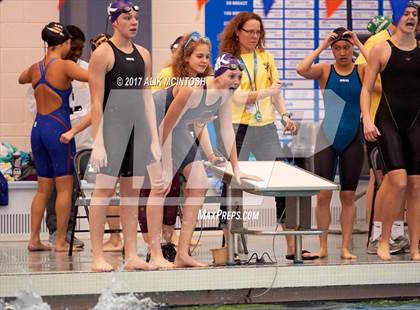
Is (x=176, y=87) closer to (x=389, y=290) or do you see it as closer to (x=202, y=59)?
(x=202, y=59)

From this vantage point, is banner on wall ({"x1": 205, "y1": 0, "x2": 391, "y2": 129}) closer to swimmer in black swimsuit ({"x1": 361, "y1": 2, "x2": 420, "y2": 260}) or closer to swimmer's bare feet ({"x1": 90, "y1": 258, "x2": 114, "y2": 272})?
swimmer in black swimsuit ({"x1": 361, "y1": 2, "x2": 420, "y2": 260})

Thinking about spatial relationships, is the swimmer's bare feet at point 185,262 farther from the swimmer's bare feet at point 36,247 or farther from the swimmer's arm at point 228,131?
the swimmer's bare feet at point 36,247

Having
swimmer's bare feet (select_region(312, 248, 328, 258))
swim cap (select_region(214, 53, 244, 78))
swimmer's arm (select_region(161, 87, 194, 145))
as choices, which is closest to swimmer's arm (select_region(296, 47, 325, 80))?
swim cap (select_region(214, 53, 244, 78))

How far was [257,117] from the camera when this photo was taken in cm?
786

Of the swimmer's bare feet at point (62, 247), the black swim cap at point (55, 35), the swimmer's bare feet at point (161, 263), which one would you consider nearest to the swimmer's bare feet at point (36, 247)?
the swimmer's bare feet at point (62, 247)

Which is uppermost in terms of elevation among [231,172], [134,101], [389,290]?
[134,101]

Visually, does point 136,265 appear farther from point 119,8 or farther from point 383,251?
point 383,251

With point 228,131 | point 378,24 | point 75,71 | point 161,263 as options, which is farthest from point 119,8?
point 378,24

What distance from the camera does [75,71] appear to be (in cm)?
829

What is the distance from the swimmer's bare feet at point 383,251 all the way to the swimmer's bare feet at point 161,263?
146 cm

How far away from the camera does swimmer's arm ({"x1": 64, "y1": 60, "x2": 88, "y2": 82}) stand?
8234 millimetres

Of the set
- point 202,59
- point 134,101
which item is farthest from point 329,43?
point 134,101

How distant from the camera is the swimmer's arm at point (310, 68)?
780 centimetres

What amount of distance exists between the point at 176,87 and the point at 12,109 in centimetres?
358
